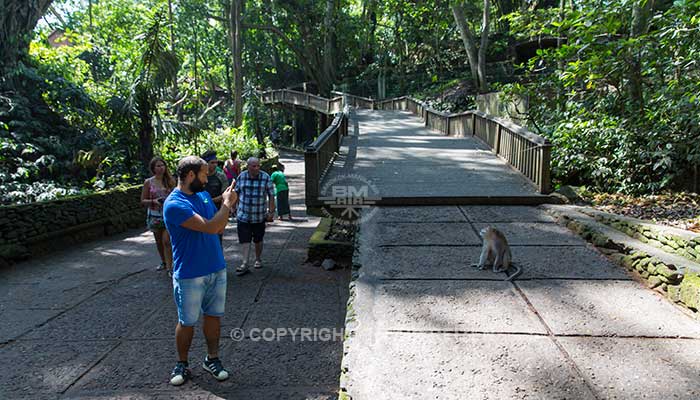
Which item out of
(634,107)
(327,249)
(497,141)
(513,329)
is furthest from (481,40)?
(513,329)

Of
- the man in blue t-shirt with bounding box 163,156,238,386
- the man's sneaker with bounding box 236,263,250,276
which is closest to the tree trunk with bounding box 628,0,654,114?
the man's sneaker with bounding box 236,263,250,276

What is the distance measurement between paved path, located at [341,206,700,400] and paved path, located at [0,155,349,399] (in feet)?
2.40

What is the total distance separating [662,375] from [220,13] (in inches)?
1429

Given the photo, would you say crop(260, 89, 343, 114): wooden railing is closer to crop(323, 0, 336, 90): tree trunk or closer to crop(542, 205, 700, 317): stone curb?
crop(323, 0, 336, 90): tree trunk

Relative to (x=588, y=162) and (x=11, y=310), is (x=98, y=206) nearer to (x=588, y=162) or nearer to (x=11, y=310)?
(x=11, y=310)

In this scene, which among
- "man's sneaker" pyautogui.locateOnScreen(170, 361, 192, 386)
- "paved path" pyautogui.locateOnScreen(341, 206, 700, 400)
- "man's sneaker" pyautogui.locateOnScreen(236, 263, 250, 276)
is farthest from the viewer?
"man's sneaker" pyautogui.locateOnScreen(236, 263, 250, 276)

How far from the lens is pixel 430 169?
946cm

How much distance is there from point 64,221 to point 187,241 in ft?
22.6

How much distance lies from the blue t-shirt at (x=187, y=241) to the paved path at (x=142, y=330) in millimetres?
985

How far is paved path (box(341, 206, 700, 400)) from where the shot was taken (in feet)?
9.59

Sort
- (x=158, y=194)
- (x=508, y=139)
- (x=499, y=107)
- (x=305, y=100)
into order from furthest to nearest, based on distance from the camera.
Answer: (x=305, y=100), (x=499, y=107), (x=508, y=139), (x=158, y=194)

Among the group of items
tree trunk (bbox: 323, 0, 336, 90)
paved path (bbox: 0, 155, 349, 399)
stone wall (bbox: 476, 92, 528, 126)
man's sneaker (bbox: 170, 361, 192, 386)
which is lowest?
paved path (bbox: 0, 155, 349, 399)

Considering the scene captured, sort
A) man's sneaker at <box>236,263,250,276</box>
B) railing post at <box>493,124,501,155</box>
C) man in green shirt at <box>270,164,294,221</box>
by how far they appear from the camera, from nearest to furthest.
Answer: man's sneaker at <box>236,263,250,276</box>, man in green shirt at <box>270,164,294,221</box>, railing post at <box>493,124,501,155</box>

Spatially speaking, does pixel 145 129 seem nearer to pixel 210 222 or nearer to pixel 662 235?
pixel 210 222
